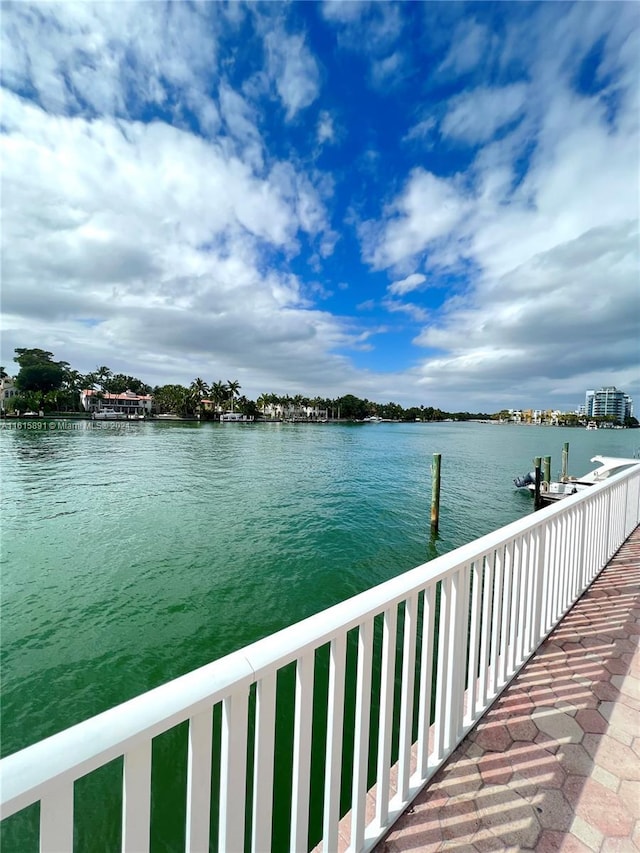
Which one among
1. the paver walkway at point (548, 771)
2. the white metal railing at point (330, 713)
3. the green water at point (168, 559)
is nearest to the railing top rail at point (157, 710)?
the white metal railing at point (330, 713)

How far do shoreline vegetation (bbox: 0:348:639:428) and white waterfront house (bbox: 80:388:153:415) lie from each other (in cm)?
66

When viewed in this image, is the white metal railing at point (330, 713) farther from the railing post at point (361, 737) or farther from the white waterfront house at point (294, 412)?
the white waterfront house at point (294, 412)

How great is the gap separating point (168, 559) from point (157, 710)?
8114 millimetres

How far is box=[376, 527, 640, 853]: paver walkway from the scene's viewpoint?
1.40m

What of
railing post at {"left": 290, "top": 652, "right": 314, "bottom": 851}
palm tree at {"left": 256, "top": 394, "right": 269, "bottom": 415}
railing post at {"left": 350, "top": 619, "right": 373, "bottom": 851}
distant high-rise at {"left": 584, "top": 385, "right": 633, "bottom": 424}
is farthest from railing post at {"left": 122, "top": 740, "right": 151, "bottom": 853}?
distant high-rise at {"left": 584, "top": 385, "right": 633, "bottom": 424}

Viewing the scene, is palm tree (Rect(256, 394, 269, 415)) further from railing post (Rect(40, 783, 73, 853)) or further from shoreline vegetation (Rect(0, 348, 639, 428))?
railing post (Rect(40, 783, 73, 853))

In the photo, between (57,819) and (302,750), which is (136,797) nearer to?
(57,819)

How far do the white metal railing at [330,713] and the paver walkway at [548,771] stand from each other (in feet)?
0.28

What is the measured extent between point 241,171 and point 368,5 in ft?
14.1

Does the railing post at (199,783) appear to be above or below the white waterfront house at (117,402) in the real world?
below

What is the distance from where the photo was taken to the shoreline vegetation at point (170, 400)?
56.9 m

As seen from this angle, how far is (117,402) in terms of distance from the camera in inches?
2751

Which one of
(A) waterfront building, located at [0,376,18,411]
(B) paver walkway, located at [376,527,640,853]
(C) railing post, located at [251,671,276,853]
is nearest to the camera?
(C) railing post, located at [251,671,276,853]

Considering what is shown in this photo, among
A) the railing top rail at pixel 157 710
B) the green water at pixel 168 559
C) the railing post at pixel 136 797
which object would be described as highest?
the railing top rail at pixel 157 710
